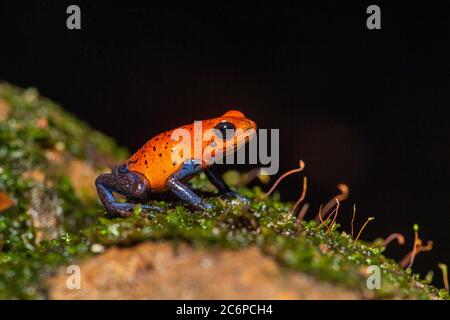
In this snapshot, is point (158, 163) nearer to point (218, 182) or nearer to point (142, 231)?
point (218, 182)

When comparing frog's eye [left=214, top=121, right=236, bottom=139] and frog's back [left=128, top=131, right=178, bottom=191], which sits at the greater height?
frog's eye [left=214, top=121, right=236, bottom=139]

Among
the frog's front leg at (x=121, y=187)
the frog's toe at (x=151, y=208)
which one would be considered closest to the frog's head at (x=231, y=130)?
the frog's front leg at (x=121, y=187)

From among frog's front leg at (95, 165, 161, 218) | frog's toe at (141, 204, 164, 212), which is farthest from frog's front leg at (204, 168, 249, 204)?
frog's toe at (141, 204, 164, 212)

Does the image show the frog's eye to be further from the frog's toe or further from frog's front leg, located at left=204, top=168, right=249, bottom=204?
the frog's toe

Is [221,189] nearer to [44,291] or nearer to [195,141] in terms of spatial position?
[195,141]

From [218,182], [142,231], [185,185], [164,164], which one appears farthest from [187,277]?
[218,182]

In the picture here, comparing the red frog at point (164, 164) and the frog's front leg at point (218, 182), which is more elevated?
the red frog at point (164, 164)

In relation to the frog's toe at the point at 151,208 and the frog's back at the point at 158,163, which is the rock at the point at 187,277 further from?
the frog's back at the point at 158,163

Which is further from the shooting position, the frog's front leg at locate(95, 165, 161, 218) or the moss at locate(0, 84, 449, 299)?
the frog's front leg at locate(95, 165, 161, 218)
